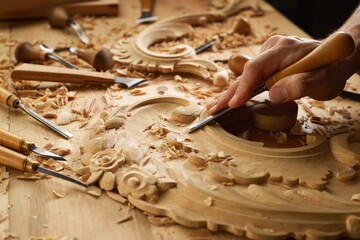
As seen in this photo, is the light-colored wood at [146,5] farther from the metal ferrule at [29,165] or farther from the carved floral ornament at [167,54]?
the metal ferrule at [29,165]

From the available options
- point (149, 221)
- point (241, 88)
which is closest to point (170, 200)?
point (149, 221)

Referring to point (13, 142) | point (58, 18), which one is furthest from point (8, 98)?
point (58, 18)

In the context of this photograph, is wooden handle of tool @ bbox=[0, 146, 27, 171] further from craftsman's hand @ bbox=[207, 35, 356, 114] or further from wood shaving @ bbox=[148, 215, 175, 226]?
craftsman's hand @ bbox=[207, 35, 356, 114]

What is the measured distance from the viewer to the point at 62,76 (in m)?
1.55

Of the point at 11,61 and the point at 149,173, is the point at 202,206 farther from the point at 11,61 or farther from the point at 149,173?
the point at 11,61

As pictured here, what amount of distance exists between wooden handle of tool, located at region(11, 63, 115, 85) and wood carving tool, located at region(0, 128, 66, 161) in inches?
17.5

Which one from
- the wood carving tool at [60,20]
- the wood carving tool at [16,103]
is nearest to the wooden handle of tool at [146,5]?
the wood carving tool at [60,20]

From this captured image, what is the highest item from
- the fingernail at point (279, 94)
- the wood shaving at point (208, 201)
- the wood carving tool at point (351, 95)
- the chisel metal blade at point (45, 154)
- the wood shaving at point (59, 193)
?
the fingernail at point (279, 94)

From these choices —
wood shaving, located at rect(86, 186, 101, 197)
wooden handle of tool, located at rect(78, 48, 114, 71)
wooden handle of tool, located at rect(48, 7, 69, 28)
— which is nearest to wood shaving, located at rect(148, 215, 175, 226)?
wood shaving, located at rect(86, 186, 101, 197)

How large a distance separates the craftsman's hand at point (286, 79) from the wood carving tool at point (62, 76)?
50 centimetres

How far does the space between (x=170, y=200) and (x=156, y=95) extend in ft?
1.98

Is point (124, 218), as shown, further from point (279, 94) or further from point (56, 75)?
point (56, 75)

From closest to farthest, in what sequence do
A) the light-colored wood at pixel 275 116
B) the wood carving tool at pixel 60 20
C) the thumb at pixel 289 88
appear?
1. the thumb at pixel 289 88
2. the light-colored wood at pixel 275 116
3. the wood carving tool at pixel 60 20

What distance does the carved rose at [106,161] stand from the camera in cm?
107
